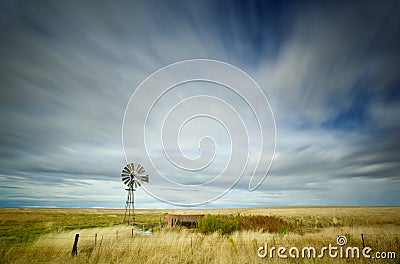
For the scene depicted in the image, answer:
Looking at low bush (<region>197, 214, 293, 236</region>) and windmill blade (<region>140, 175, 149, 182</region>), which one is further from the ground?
windmill blade (<region>140, 175, 149, 182</region>)

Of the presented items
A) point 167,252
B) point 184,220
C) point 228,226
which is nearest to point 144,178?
point 184,220

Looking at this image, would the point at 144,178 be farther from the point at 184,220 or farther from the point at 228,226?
the point at 228,226

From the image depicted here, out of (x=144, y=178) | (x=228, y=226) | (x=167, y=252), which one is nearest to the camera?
(x=167, y=252)

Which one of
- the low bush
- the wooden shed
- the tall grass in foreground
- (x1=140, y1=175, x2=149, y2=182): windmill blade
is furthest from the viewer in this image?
(x1=140, y1=175, x2=149, y2=182): windmill blade

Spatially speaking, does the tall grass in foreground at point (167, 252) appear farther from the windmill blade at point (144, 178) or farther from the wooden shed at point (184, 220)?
the windmill blade at point (144, 178)

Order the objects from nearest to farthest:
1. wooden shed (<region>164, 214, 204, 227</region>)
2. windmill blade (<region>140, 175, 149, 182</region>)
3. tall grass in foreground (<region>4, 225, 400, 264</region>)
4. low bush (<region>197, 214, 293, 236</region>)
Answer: tall grass in foreground (<region>4, 225, 400, 264</region>), low bush (<region>197, 214, 293, 236</region>), wooden shed (<region>164, 214, 204, 227</region>), windmill blade (<region>140, 175, 149, 182</region>)

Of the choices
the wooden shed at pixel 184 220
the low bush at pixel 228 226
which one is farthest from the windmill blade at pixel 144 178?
the low bush at pixel 228 226

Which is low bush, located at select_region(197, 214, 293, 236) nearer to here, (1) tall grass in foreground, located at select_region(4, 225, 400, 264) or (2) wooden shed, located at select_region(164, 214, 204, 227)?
(1) tall grass in foreground, located at select_region(4, 225, 400, 264)

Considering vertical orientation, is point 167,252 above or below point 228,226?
below

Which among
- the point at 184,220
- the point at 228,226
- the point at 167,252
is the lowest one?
the point at 184,220

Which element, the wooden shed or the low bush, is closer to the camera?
the low bush

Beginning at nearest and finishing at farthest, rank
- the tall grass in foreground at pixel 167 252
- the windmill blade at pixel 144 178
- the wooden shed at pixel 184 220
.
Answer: the tall grass in foreground at pixel 167 252
the wooden shed at pixel 184 220
the windmill blade at pixel 144 178

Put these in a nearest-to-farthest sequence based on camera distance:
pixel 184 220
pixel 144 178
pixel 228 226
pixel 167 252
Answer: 1. pixel 167 252
2. pixel 228 226
3. pixel 184 220
4. pixel 144 178

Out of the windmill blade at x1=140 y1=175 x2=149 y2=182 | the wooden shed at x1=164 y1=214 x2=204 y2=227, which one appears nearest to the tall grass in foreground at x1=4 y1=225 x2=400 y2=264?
the wooden shed at x1=164 y1=214 x2=204 y2=227
